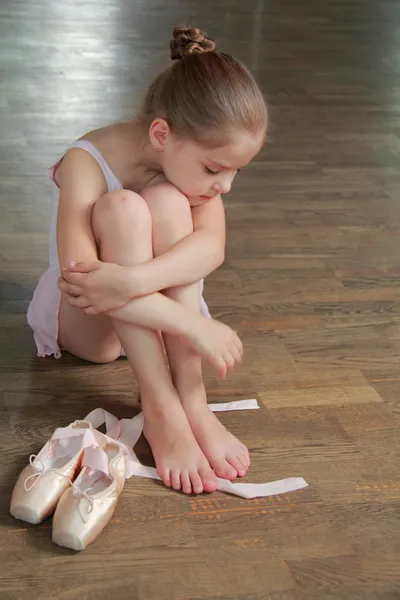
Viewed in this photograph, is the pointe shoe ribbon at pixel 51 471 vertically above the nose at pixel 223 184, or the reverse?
the nose at pixel 223 184

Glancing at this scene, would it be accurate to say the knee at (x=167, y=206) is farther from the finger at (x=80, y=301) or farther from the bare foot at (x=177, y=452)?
the bare foot at (x=177, y=452)

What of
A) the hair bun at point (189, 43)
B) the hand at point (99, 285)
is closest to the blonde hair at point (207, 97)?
the hair bun at point (189, 43)

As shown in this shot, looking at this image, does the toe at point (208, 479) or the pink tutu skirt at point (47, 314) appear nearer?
the toe at point (208, 479)

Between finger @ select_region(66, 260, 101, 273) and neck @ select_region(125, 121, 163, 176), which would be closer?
finger @ select_region(66, 260, 101, 273)

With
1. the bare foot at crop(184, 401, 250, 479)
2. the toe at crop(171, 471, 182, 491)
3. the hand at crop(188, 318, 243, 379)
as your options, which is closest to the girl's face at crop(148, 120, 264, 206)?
the hand at crop(188, 318, 243, 379)

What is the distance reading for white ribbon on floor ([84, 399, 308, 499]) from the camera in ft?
4.88

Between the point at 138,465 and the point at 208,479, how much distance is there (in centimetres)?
12

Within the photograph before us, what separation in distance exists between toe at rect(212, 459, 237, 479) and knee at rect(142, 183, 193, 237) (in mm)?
386

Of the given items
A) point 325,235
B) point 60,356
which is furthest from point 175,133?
point 325,235

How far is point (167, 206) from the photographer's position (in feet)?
5.13

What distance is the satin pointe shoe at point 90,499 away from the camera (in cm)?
133

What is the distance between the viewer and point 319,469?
1558 millimetres

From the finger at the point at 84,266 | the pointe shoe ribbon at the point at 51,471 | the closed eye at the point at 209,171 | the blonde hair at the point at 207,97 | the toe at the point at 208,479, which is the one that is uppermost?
the blonde hair at the point at 207,97

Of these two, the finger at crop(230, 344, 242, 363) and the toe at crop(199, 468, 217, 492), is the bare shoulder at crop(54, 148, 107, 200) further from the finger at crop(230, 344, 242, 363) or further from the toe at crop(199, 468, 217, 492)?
the toe at crop(199, 468, 217, 492)
